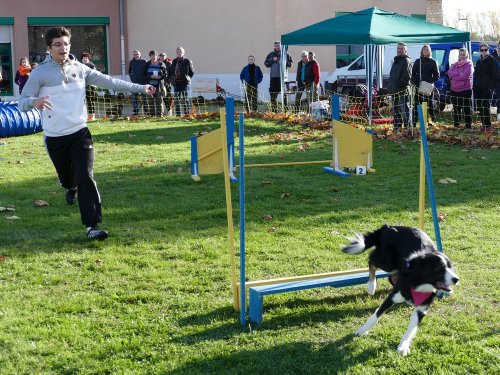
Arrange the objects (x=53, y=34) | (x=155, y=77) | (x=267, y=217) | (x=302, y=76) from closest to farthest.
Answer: (x=53, y=34) < (x=267, y=217) < (x=302, y=76) < (x=155, y=77)

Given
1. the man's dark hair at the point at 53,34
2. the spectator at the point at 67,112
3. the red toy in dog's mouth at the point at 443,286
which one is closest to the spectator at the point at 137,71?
the spectator at the point at 67,112

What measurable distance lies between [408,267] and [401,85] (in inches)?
512

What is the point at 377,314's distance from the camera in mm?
4773

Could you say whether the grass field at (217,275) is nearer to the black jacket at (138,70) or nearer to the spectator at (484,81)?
the spectator at (484,81)

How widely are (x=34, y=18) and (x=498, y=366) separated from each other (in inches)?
1110

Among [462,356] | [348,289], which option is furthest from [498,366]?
[348,289]

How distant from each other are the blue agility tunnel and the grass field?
496 cm

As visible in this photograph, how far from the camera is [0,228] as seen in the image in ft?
26.0

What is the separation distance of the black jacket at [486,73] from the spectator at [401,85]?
1653mm

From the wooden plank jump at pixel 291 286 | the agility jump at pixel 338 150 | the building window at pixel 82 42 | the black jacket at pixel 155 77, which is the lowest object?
the wooden plank jump at pixel 291 286

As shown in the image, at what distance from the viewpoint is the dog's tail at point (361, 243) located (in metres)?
4.75

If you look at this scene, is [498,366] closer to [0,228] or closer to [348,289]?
[348,289]

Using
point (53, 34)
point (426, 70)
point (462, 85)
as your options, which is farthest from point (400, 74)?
point (53, 34)

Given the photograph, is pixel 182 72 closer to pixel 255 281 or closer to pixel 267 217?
pixel 267 217
